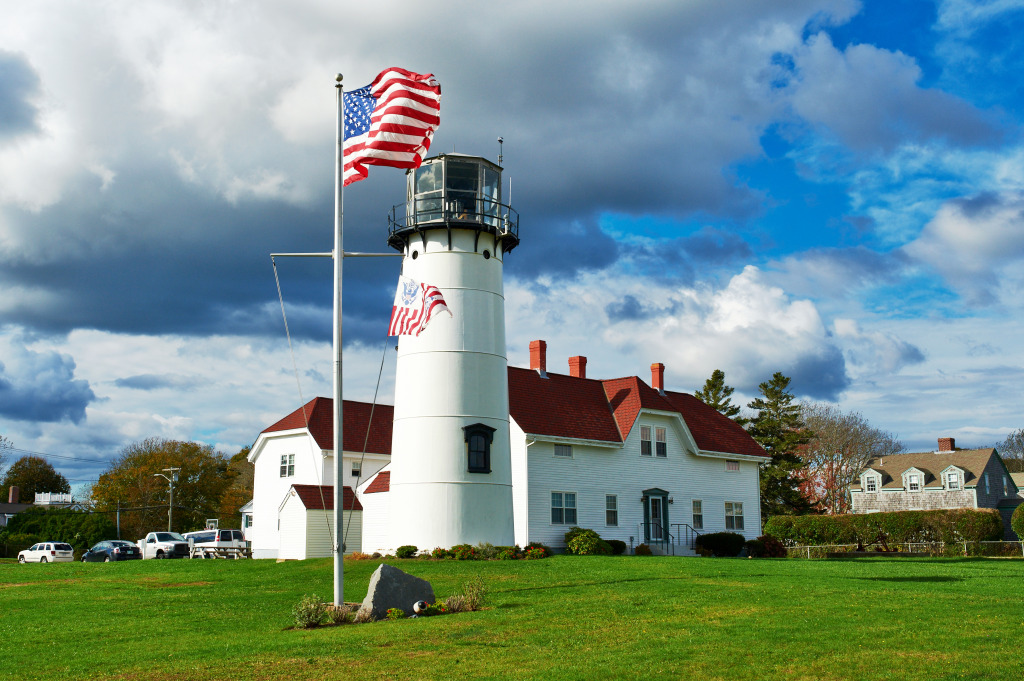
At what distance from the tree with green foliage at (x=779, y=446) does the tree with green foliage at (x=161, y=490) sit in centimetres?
4509

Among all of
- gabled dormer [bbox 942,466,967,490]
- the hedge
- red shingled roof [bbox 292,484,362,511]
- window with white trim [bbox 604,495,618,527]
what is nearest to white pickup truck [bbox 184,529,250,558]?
red shingled roof [bbox 292,484,362,511]


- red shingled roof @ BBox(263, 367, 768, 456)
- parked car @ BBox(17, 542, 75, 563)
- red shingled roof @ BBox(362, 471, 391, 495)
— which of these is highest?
red shingled roof @ BBox(263, 367, 768, 456)

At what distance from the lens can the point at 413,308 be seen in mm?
22172

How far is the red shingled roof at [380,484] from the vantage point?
35.2 m

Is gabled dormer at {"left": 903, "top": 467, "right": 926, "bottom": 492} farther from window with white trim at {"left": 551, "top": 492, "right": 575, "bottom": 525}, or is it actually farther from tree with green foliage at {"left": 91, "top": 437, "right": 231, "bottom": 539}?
tree with green foliage at {"left": 91, "top": 437, "right": 231, "bottom": 539}

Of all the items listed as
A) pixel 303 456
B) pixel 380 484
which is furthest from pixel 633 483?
pixel 303 456

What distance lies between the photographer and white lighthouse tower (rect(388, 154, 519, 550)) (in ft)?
96.7

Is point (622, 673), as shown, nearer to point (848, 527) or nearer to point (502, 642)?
point (502, 642)

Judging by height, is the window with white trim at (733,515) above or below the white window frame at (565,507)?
below

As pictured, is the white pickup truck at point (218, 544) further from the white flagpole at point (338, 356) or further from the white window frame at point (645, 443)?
the white flagpole at point (338, 356)

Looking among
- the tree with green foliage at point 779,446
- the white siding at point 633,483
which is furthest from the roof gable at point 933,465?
the white siding at point 633,483

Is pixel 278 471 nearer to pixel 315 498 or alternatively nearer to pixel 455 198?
pixel 315 498

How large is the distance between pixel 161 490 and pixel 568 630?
6797 centimetres

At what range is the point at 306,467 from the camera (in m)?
41.1
